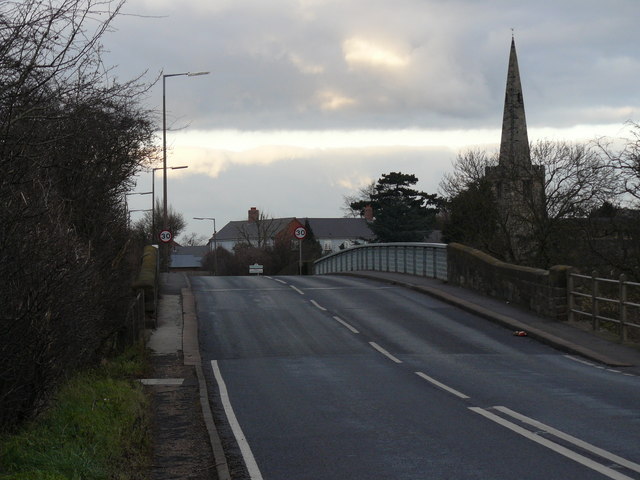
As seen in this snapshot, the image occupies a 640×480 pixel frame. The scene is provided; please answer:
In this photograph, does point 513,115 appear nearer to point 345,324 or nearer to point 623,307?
point 345,324

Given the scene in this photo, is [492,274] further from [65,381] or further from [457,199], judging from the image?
[457,199]

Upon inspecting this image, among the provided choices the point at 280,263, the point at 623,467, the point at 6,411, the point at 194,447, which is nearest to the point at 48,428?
the point at 6,411

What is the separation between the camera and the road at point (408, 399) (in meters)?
9.00

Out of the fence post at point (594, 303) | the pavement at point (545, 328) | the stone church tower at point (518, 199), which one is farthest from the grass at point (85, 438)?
the stone church tower at point (518, 199)

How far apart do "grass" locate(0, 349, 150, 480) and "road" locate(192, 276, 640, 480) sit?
1.15 meters

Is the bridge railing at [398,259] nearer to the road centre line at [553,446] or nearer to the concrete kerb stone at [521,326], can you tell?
the concrete kerb stone at [521,326]

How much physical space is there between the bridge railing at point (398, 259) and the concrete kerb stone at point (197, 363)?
8797 millimetres

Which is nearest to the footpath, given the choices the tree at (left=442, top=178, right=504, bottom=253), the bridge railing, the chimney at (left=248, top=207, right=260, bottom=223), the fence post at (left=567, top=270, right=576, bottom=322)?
the fence post at (left=567, top=270, right=576, bottom=322)

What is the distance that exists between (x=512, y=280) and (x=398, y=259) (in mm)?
13273

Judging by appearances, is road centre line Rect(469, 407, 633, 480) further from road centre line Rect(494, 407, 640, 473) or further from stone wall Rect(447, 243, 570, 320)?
stone wall Rect(447, 243, 570, 320)

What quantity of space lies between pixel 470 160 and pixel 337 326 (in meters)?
49.8

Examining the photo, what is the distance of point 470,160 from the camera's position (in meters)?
70.1

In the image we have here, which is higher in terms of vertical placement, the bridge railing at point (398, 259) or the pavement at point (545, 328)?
the bridge railing at point (398, 259)

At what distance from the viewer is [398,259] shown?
38125 mm
